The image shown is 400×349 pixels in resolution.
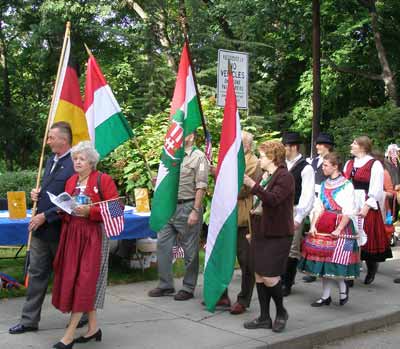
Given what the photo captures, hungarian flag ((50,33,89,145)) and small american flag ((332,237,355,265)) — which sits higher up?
hungarian flag ((50,33,89,145))

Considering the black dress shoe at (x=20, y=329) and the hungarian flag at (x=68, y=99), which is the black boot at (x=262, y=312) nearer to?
the black dress shoe at (x=20, y=329)

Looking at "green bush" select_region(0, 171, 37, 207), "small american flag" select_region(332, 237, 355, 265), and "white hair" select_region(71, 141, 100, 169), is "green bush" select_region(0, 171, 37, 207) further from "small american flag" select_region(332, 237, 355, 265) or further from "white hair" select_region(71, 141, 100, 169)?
"white hair" select_region(71, 141, 100, 169)

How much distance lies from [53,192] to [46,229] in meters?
0.31

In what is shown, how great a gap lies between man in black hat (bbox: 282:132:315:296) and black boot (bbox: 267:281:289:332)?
1316mm

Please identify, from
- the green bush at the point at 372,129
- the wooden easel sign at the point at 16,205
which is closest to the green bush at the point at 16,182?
the wooden easel sign at the point at 16,205

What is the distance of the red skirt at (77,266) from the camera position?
4.95 metres

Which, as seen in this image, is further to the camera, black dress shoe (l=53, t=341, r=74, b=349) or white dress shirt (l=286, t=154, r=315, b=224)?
white dress shirt (l=286, t=154, r=315, b=224)

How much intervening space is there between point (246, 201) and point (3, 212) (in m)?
3.13

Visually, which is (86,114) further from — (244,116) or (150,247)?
(244,116)

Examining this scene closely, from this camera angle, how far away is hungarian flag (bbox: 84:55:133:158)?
6645mm

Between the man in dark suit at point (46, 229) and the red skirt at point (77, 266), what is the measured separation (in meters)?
0.27

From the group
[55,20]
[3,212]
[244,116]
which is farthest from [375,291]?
[55,20]

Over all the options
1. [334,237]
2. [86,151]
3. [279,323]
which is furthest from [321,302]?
[86,151]

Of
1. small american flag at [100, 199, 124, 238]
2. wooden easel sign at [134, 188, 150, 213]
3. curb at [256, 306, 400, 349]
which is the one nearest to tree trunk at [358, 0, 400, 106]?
wooden easel sign at [134, 188, 150, 213]
